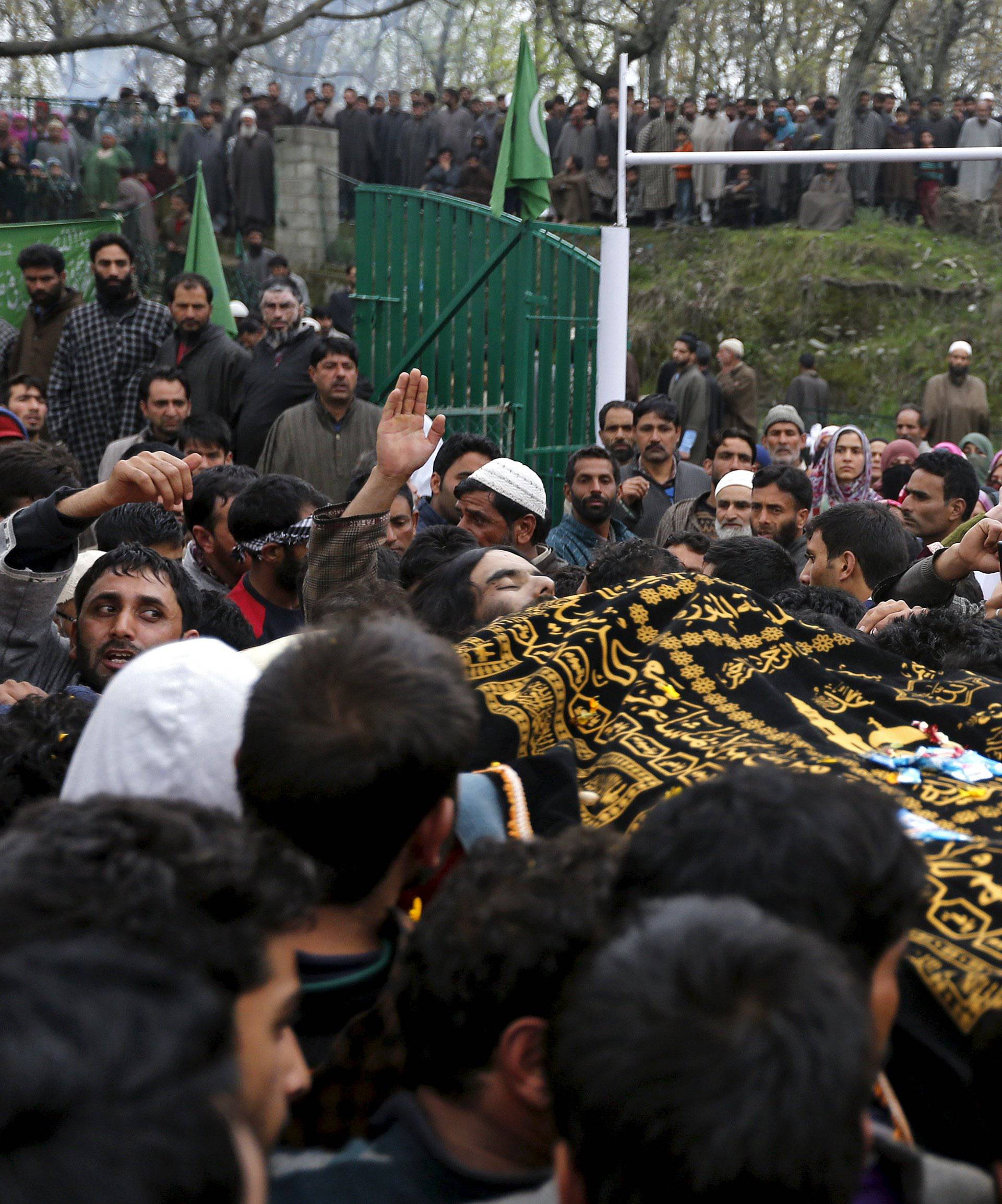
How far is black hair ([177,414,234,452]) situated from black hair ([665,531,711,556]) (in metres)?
1.99

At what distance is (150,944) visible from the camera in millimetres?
1070

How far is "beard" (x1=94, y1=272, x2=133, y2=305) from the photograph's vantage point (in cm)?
657

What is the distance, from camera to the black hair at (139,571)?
9.79ft

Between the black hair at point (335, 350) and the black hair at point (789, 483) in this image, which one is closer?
the black hair at point (789, 483)

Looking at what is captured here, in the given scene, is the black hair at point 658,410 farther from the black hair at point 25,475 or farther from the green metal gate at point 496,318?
the black hair at point 25,475

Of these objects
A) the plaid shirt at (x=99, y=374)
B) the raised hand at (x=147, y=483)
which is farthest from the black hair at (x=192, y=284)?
the raised hand at (x=147, y=483)

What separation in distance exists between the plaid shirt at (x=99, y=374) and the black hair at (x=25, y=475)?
2.97 m

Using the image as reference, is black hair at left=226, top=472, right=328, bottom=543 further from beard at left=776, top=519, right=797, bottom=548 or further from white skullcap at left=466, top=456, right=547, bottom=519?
beard at left=776, top=519, right=797, bottom=548

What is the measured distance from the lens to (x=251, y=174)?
1620 cm

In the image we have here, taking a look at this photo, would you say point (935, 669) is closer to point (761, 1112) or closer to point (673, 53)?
point (761, 1112)

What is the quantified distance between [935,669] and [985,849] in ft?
3.52

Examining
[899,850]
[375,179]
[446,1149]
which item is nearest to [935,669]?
[899,850]

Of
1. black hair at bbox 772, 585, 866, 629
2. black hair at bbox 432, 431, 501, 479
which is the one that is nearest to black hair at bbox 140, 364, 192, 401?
black hair at bbox 432, 431, 501, 479

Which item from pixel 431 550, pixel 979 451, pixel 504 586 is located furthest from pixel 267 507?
pixel 979 451
